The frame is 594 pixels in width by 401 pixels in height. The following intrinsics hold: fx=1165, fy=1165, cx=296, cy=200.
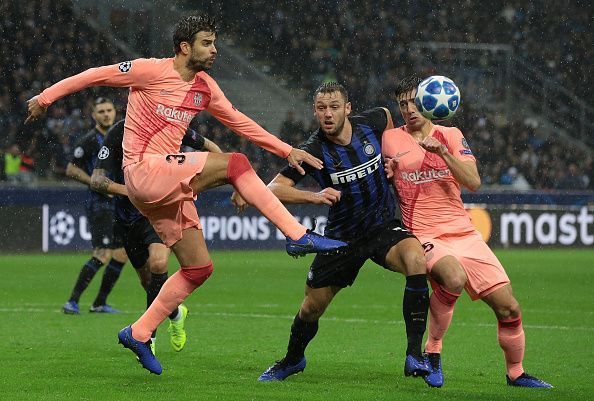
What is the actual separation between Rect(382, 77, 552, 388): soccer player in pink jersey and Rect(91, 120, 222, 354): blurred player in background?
1.81 meters

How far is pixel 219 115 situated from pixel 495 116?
21249mm

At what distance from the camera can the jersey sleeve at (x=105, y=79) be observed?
6.54 metres

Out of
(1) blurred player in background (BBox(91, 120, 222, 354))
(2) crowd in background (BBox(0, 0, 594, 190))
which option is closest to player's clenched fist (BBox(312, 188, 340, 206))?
(1) blurred player in background (BBox(91, 120, 222, 354))

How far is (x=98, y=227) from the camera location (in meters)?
11.8

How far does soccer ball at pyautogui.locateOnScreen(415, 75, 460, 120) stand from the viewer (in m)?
7.10

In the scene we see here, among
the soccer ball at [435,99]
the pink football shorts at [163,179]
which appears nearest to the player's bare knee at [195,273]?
the pink football shorts at [163,179]

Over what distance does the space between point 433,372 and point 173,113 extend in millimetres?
2156

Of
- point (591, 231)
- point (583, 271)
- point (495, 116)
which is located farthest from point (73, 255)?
point (495, 116)

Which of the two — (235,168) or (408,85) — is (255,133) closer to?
(235,168)

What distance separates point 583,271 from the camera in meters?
17.4

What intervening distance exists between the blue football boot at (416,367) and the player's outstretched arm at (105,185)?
125 inches

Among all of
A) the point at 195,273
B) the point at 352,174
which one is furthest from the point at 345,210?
the point at 195,273

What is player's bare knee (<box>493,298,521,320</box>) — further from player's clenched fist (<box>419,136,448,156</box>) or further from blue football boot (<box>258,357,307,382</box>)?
blue football boot (<box>258,357,307,382</box>)

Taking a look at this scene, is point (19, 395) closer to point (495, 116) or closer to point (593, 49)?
point (495, 116)
